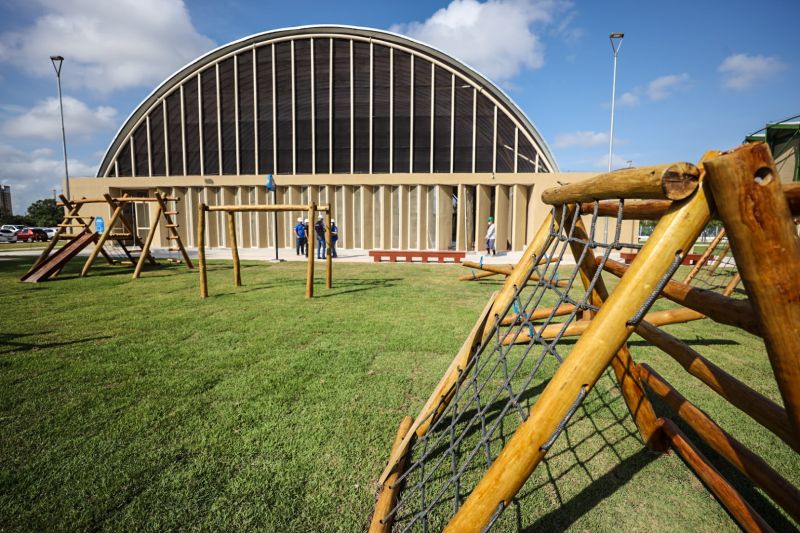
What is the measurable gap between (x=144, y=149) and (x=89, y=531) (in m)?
30.3

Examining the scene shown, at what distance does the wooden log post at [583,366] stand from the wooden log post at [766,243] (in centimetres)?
16

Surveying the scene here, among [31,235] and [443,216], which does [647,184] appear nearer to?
[443,216]

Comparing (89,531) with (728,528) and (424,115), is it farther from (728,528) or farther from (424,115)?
(424,115)

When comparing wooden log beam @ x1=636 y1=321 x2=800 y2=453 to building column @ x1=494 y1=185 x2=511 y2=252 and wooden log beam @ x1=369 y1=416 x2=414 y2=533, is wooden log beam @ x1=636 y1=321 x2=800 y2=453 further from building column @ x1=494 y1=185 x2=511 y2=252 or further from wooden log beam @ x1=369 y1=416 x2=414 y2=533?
building column @ x1=494 y1=185 x2=511 y2=252

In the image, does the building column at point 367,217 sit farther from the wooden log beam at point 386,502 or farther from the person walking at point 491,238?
the wooden log beam at point 386,502

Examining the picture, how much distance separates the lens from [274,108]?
25094 millimetres

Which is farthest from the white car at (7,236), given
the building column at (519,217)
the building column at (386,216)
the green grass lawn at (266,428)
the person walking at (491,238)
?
the building column at (519,217)

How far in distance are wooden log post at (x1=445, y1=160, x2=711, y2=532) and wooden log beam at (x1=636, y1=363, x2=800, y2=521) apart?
109cm

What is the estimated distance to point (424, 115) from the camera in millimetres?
24281

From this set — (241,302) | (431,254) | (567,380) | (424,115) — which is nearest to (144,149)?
(424,115)

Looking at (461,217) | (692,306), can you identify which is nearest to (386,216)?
(461,217)

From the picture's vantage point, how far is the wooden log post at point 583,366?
4.44 feet

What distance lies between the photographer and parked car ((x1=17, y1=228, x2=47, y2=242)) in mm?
36469

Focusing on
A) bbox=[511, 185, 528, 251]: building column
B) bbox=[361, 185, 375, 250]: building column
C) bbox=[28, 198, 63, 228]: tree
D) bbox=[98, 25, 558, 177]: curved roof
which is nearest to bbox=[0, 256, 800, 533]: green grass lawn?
bbox=[511, 185, 528, 251]: building column
